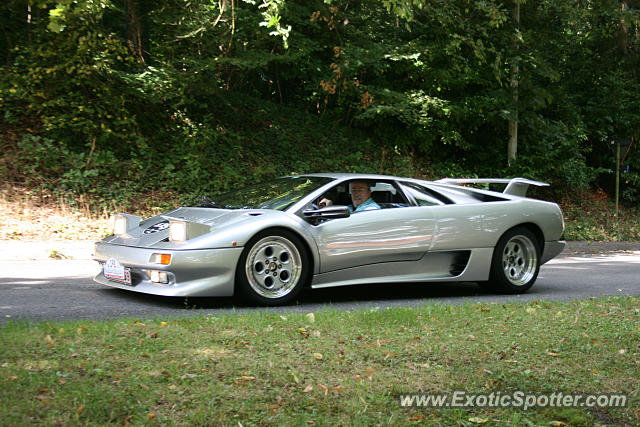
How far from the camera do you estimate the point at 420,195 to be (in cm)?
764

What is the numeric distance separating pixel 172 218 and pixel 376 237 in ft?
7.00

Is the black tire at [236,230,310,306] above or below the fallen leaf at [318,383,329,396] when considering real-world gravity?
above

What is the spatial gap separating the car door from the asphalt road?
47 centimetres

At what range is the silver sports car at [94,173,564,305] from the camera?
6129 mm

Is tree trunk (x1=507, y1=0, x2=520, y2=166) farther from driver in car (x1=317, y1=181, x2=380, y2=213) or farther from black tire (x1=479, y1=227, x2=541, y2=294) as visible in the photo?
driver in car (x1=317, y1=181, x2=380, y2=213)

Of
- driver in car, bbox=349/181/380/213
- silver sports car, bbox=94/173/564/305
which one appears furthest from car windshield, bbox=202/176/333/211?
driver in car, bbox=349/181/380/213

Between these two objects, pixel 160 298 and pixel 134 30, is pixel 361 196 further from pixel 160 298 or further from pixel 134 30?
pixel 134 30

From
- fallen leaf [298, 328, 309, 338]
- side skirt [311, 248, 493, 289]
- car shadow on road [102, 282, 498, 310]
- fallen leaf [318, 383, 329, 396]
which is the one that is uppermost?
side skirt [311, 248, 493, 289]

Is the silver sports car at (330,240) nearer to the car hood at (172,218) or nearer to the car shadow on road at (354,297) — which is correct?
the car hood at (172,218)

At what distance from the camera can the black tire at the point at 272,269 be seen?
6.25 metres

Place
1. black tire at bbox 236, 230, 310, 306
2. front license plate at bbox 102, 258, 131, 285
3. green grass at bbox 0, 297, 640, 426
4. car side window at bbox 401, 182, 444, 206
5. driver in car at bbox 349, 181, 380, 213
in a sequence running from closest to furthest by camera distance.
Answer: green grass at bbox 0, 297, 640, 426
black tire at bbox 236, 230, 310, 306
front license plate at bbox 102, 258, 131, 285
driver in car at bbox 349, 181, 380, 213
car side window at bbox 401, 182, 444, 206

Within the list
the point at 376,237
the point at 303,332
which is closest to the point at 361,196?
the point at 376,237

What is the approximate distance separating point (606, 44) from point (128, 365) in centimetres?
2344

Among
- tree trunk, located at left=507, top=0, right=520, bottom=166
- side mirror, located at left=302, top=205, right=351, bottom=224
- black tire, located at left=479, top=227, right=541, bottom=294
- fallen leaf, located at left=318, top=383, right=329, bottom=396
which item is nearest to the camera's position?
fallen leaf, located at left=318, top=383, right=329, bottom=396
